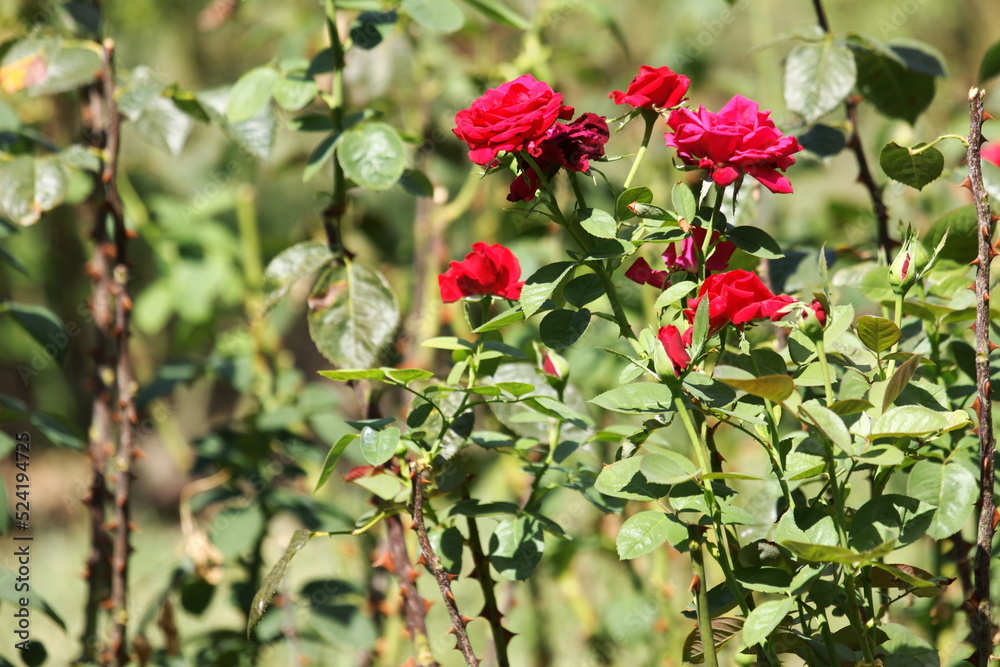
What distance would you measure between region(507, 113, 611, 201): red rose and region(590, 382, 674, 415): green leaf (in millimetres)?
153

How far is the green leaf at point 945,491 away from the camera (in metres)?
0.60

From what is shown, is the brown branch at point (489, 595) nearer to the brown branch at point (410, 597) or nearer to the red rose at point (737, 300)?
the brown branch at point (410, 597)

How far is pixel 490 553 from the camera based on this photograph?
72 cm

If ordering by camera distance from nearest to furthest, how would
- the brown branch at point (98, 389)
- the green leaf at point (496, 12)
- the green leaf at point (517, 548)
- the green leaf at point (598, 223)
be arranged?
the green leaf at point (598, 223) → the green leaf at point (517, 548) → the green leaf at point (496, 12) → the brown branch at point (98, 389)

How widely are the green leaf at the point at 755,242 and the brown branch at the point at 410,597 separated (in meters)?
0.39

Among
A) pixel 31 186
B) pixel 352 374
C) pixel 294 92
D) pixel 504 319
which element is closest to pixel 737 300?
A: pixel 504 319

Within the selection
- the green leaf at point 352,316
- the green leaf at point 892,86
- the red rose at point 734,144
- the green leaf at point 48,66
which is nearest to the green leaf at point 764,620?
the red rose at point 734,144

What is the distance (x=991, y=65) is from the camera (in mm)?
912

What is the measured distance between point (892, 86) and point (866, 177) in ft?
0.36

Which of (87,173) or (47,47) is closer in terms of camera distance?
(47,47)

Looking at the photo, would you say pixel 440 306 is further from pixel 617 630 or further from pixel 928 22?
pixel 928 22

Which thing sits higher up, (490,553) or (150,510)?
(490,553)

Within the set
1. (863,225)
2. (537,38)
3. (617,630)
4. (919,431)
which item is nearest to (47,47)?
(537,38)

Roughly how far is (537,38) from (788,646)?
99cm
